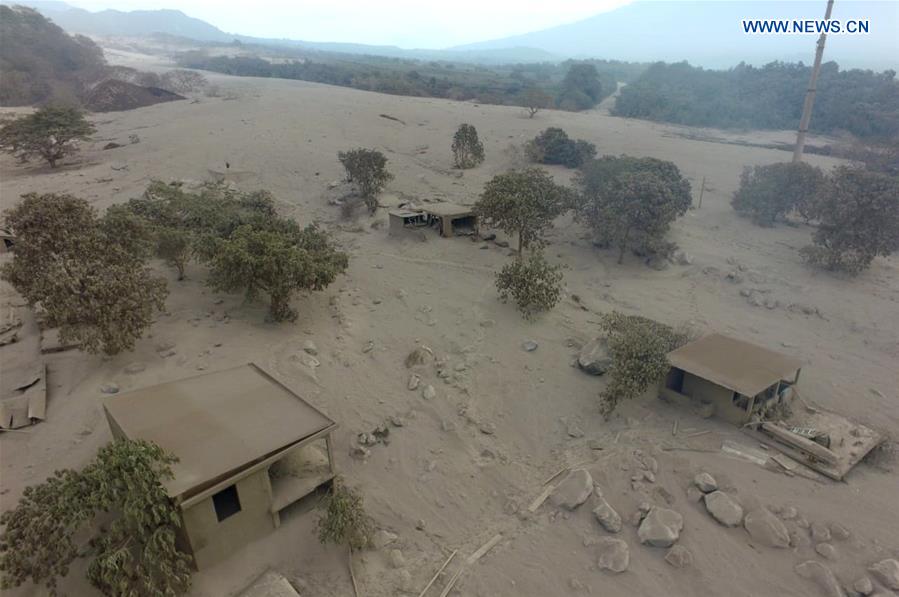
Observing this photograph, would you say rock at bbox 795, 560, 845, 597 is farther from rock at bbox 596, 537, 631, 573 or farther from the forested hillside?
the forested hillside

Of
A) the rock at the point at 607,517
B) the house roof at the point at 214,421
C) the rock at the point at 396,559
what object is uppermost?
the house roof at the point at 214,421

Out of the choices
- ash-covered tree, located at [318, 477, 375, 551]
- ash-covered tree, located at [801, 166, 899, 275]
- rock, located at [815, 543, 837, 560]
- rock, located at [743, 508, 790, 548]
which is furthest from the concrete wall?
ash-covered tree, located at [801, 166, 899, 275]

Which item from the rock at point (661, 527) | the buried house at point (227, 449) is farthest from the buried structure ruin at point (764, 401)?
the buried house at point (227, 449)

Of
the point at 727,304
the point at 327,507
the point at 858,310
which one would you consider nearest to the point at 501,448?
the point at 327,507

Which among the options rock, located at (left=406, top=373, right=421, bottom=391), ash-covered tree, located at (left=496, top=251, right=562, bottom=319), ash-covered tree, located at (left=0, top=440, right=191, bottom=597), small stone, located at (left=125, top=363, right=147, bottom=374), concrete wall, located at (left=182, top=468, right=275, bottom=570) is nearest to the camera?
ash-covered tree, located at (left=0, top=440, right=191, bottom=597)

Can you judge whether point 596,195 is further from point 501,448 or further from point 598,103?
point 598,103

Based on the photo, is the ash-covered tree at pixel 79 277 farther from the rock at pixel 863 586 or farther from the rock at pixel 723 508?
the rock at pixel 863 586
